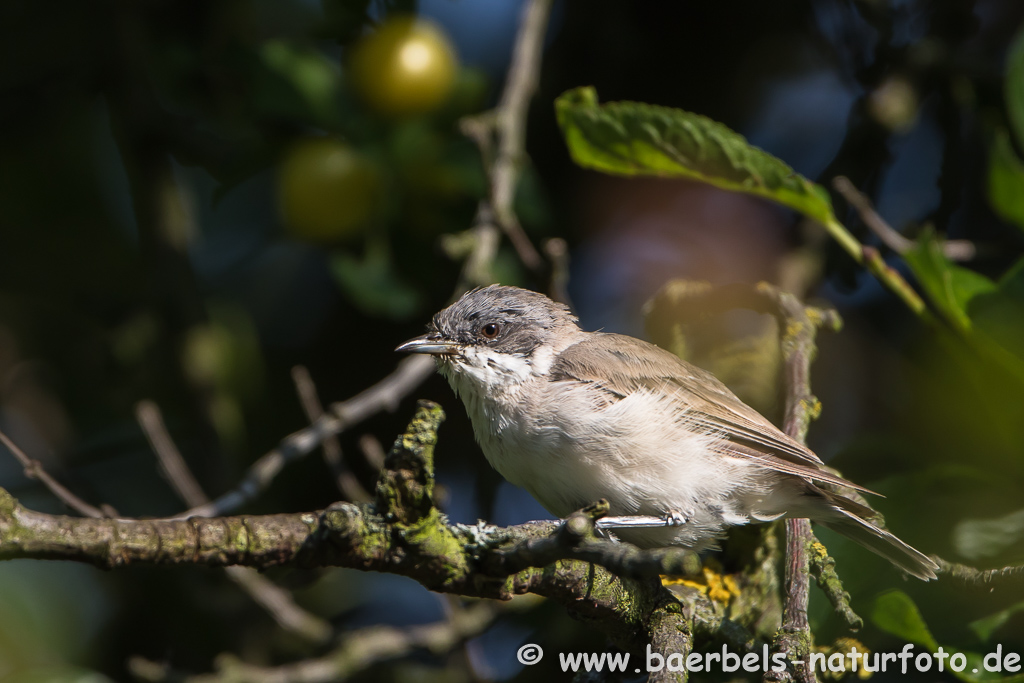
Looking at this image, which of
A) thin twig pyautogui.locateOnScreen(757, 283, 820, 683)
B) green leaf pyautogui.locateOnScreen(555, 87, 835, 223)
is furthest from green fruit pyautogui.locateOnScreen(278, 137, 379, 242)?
thin twig pyautogui.locateOnScreen(757, 283, 820, 683)

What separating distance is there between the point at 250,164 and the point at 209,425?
148 cm

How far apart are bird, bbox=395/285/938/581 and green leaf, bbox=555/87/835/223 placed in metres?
0.75

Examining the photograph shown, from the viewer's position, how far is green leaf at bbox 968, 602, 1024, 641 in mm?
2682

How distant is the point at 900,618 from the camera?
2.56m

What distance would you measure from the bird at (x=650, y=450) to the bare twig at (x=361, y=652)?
1.27 m

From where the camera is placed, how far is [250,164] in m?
4.30

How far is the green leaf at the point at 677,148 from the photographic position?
120 inches

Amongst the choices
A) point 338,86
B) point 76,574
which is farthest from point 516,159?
point 76,574

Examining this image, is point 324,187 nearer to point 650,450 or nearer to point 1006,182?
point 650,450

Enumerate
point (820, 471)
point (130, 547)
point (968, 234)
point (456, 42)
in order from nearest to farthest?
point (130, 547), point (820, 471), point (968, 234), point (456, 42)

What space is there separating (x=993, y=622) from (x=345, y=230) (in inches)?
129

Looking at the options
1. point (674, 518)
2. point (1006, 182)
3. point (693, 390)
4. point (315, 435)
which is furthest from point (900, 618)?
point (315, 435)

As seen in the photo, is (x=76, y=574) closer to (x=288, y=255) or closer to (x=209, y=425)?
(x=209, y=425)
